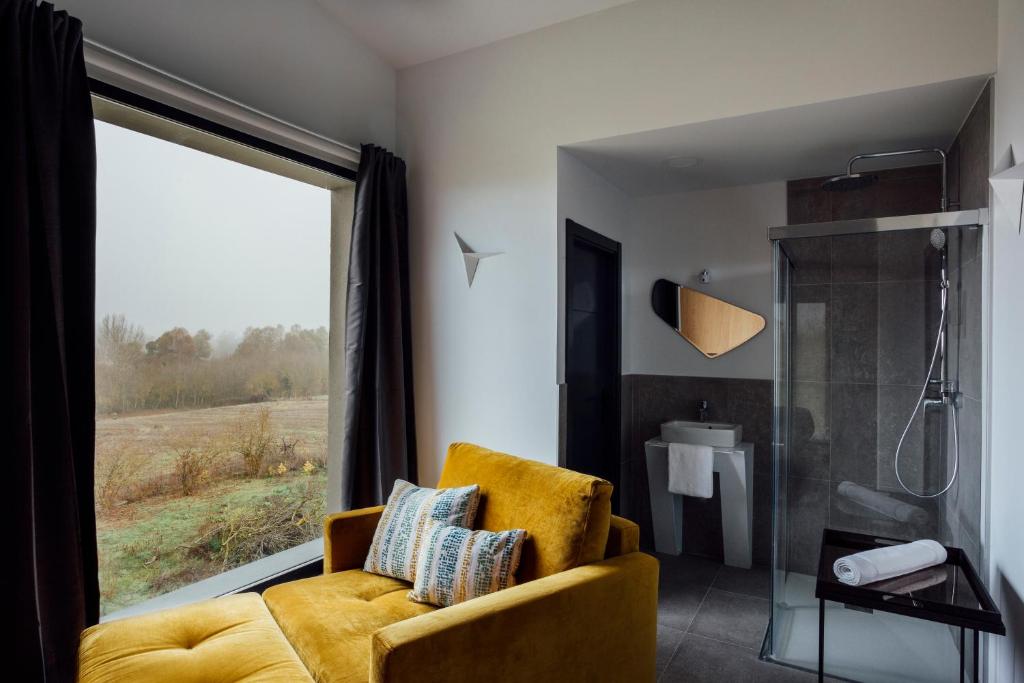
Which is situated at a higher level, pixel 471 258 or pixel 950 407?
pixel 471 258

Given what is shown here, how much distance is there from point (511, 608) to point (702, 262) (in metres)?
2.74

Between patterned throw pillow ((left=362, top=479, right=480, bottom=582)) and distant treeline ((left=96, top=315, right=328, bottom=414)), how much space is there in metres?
0.88

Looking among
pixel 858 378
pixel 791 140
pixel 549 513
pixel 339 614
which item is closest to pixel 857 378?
pixel 858 378

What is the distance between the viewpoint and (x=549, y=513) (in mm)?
1938

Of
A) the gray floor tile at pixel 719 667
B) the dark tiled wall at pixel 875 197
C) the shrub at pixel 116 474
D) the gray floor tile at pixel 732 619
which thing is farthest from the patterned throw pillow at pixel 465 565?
the dark tiled wall at pixel 875 197

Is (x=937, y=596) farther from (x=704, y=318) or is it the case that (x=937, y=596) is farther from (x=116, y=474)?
(x=116, y=474)

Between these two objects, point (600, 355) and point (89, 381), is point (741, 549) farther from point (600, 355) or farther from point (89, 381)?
point (89, 381)

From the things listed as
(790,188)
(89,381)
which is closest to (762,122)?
(790,188)

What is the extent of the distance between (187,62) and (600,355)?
248 cm

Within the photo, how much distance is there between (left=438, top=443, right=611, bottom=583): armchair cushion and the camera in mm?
1875

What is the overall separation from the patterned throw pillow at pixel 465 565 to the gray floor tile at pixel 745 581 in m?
1.82

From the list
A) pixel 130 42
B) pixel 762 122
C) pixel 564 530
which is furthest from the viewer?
pixel 762 122

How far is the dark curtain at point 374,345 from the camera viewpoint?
292 centimetres

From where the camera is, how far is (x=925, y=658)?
2312 millimetres
